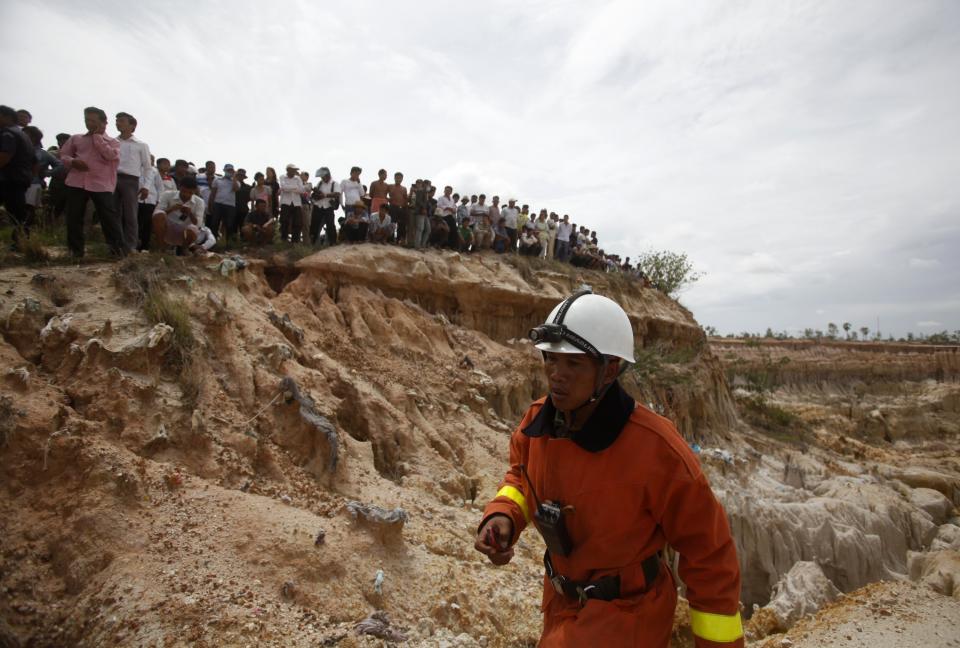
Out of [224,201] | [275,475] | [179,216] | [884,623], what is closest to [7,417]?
[275,475]

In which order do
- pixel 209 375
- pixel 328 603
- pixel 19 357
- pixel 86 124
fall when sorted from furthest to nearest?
pixel 86 124
pixel 209 375
pixel 19 357
pixel 328 603

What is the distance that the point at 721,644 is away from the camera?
1.99m

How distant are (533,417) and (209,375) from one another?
159 inches

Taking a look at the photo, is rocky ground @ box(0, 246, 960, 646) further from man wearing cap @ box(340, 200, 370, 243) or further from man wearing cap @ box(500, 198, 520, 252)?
man wearing cap @ box(500, 198, 520, 252)

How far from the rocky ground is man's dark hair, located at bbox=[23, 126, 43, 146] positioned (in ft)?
10.2

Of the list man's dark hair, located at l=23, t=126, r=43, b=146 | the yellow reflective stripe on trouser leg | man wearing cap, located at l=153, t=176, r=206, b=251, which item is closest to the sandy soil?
the yellow reflective stripe on trouser leg

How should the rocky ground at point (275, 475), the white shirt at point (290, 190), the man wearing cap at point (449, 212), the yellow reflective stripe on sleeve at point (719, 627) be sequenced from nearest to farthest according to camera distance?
the yellow reflective stripe on sleeve at point (719, 627)
the rocky ground at point (275, 475)
the white shirt at point (290, 190)
the man wearing cap at point (449, 212)

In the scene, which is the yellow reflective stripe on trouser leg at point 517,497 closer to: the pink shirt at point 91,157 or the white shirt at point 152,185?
the pink shirt at point 91,157

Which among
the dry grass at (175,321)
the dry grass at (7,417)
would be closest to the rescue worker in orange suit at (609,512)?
the dry grass at (7,417)

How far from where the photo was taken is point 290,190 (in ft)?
33.2

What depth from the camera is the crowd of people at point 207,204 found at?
6324mm

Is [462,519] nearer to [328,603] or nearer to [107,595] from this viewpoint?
[328,603]

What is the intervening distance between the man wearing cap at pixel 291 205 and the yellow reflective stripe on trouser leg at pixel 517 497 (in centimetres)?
884

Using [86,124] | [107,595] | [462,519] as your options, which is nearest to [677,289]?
[462,519]
